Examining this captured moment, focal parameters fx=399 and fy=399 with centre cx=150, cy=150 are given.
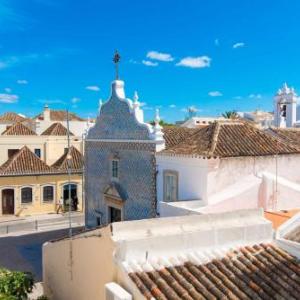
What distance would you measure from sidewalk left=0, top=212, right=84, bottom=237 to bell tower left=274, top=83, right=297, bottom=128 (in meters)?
13.5

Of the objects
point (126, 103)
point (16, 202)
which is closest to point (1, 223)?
point (16, 202)

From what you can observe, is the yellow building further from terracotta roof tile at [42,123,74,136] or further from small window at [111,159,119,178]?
small window at [111,159,119,178]

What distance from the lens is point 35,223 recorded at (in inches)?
949

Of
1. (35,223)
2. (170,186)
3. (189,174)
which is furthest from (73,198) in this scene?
(189,174)

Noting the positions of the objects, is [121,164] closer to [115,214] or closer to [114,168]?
[114,168]

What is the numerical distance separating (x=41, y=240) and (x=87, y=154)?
543 cm

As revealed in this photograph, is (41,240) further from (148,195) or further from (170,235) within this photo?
(170,235)

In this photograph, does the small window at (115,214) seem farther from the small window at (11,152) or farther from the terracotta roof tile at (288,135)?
the small window at (11,152)

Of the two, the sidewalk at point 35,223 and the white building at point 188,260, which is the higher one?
the white building at point 188,260

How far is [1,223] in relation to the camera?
25.1 m

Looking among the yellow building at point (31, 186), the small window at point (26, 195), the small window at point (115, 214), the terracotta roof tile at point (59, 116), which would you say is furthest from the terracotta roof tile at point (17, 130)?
the small window at point (115, 214)

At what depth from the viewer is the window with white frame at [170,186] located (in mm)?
14609

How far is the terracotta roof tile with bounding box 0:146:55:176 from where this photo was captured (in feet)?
86.7

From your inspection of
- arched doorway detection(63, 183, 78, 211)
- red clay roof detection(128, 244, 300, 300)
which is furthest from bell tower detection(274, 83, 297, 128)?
red clay roof detection(128, 244, 300, 300)
